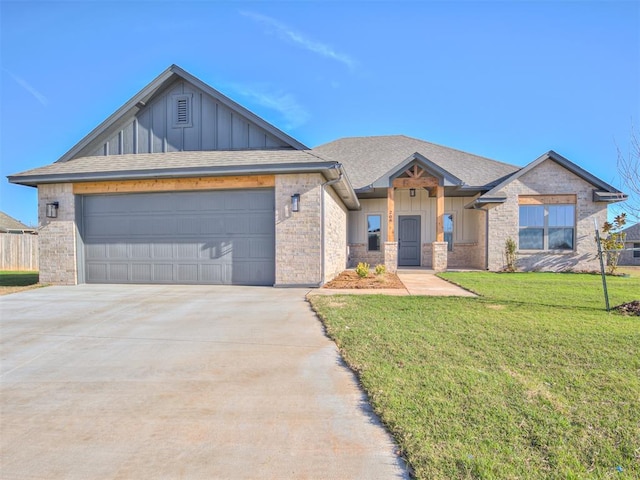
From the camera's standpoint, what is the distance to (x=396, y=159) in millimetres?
18047

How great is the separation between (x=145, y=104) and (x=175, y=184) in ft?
11.0

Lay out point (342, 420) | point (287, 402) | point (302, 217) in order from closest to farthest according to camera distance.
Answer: point (342, 420) < point (287, 402) < point (302, 217)

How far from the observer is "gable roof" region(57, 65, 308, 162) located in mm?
9820

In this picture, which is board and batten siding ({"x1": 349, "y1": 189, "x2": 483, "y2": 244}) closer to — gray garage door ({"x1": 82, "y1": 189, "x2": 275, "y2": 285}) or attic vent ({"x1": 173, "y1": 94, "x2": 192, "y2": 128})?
gray garage door ({"x1": 82, "y1": 189, "x2": 275, "y2": 285})

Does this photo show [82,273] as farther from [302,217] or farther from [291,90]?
[291,90]

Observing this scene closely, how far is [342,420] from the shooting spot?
2.51 meters

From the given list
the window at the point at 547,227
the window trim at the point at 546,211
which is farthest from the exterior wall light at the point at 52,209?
the window at the point at 547,227

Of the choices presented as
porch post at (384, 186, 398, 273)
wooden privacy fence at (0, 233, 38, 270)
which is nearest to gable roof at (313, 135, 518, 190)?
porch post at (384, 186, 398, 273)

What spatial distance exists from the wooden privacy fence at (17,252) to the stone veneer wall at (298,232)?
61.6 ft

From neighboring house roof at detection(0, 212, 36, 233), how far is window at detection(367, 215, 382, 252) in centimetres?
2964

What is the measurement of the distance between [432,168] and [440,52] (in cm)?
426

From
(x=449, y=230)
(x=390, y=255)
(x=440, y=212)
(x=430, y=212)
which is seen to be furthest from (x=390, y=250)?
(x=449, y=230)

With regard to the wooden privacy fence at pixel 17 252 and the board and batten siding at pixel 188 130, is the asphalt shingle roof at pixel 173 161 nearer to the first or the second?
the board and batten siding at pixel 188 130

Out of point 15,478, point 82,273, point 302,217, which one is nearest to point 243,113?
point 302,217
